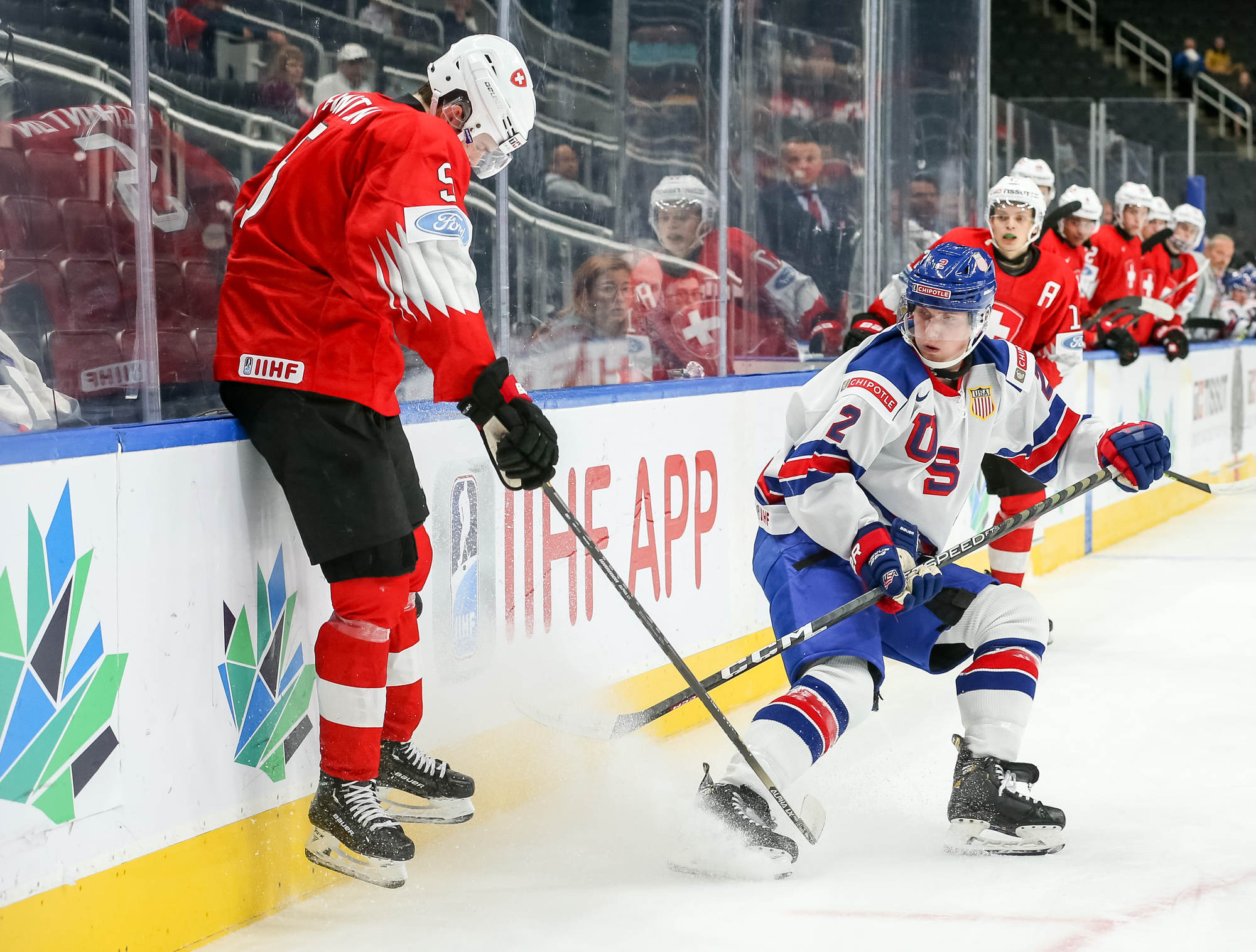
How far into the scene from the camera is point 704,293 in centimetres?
475

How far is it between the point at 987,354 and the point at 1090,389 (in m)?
4.26

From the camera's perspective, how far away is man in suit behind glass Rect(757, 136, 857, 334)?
203 inches

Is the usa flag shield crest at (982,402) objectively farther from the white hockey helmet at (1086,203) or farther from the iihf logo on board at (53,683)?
the white hockey helmet at (1086,203)

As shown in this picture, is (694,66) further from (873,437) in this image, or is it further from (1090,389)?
(1090,389)

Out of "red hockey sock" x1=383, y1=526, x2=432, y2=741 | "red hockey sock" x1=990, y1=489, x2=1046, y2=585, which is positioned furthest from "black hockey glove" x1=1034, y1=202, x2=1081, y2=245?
"red hockey sock" x1=383, y1=526, x2=432, y2=741

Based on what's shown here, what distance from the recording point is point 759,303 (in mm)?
5070

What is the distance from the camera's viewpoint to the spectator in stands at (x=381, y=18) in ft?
10.9

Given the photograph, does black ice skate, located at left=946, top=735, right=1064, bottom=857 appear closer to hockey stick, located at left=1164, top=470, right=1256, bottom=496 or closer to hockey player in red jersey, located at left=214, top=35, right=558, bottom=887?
hockey stick, located at left=1164, top=470, right=1256, bottom=496

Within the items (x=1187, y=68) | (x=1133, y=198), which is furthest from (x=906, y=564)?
(x=1187, y=68)

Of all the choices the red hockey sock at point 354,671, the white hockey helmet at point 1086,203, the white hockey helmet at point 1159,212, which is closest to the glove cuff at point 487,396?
the red hockey sock at point 354,671

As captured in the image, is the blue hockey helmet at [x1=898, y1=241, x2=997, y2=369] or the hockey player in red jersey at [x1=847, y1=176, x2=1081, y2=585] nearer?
the blue hockey helmet at [x1=898, y1=241, x2=997, y2=369]

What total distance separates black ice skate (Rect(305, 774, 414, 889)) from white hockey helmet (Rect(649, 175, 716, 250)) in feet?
7.58

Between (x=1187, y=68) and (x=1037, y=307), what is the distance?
1421 centimetres

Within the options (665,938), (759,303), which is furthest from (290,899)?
(759,303)
